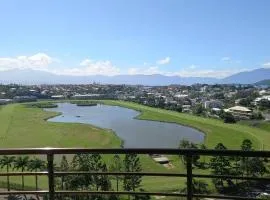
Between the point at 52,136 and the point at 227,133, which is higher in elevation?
the point at 52,136

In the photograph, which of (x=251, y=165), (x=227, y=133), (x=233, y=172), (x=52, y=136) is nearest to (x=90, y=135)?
(x=52, y=136)

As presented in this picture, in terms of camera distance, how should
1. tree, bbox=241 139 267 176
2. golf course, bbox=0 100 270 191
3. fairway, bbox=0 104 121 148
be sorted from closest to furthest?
tree, bbox=241 139 267 176 → golf course, bbox=0 100 270 191 → fairway, bbox=0 104 121 148

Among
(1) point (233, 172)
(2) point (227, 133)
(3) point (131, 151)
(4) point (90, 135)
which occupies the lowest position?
(2) point (227, 133)

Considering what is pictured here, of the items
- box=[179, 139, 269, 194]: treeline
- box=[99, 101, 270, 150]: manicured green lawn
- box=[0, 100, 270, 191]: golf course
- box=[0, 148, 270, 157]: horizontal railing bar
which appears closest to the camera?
box=[0, 148, 270, 157]: horizontal railing bar

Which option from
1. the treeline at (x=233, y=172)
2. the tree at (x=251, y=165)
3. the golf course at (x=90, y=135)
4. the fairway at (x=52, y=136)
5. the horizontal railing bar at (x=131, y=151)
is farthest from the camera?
the fairway at (x=52, y=136)

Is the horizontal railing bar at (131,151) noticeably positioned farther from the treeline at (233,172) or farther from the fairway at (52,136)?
the fairway at (52,136)

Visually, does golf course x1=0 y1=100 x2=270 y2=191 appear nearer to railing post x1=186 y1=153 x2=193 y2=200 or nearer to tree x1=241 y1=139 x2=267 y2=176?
tree x1=241 y1=139 x2=267 y2=176

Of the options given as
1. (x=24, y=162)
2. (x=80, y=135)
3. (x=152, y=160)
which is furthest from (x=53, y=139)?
(x=24, y=162)

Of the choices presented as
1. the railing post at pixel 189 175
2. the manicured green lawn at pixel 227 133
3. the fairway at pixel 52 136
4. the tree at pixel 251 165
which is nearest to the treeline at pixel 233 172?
the tree at pixel 251 165

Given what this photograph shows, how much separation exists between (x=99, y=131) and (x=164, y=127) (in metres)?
10.7

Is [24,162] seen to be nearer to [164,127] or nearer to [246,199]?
[246,199]

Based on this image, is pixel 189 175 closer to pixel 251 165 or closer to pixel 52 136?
pixel 251 165

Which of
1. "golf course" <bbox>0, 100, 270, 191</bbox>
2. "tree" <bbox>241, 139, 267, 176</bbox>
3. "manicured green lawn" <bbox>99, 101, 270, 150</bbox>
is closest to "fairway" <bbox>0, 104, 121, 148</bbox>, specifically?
"golf course" <bbox>0, 100, 270, 191</bbox>

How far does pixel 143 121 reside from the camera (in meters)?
67.7
